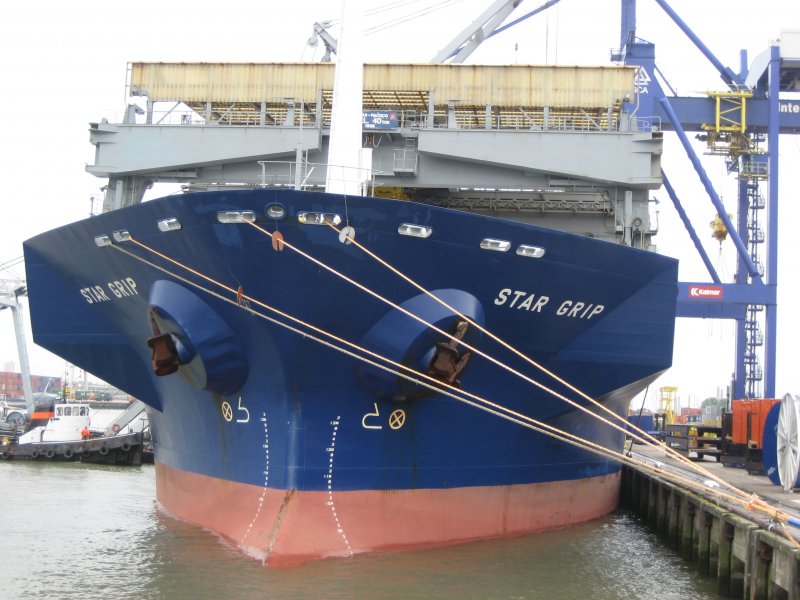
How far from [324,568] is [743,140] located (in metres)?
29.2

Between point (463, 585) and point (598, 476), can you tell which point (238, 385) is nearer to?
point (463, 585)

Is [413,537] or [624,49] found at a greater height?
[624,49]

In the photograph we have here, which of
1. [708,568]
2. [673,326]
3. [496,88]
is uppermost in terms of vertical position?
[496,88]

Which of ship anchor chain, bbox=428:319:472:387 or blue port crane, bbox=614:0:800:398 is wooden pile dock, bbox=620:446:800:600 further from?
blue port crane, bbox=614:0:800:398

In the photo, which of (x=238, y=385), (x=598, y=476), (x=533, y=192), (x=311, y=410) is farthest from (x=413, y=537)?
(x=533, y=192)

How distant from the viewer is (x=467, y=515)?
12.3 metres

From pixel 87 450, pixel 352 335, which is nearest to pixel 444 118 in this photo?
pixel 352 335

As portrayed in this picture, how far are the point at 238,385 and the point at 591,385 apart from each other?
5360 mm

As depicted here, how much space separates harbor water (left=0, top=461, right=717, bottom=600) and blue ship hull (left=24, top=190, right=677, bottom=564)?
0.44 m

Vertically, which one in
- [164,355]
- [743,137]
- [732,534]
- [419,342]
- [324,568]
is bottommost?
[324,568]

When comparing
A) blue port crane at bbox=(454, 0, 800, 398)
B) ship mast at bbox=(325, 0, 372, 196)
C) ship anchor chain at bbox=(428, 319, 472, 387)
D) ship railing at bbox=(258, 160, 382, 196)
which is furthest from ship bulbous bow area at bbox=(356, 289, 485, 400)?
blue port crane at bbox=(454, 0, 800, 398)

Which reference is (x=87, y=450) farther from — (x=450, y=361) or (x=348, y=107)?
(x=450, y=361)

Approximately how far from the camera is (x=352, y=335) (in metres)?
11.3

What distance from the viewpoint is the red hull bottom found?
1107 centimetres
